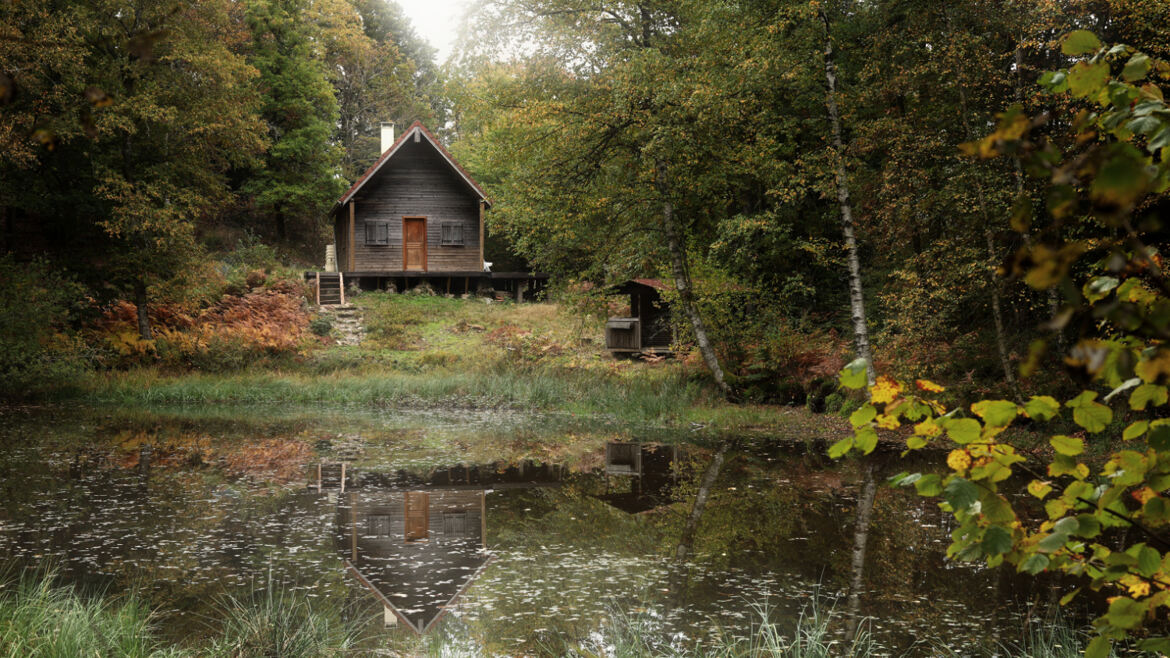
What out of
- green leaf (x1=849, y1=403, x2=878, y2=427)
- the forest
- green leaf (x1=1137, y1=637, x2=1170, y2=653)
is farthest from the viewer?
the forest

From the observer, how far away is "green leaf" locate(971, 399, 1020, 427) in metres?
2.11

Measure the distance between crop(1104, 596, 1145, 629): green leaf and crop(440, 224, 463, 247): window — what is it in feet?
103

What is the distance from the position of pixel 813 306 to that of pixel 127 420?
15.8 metres

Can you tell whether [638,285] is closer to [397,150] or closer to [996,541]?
[397,150]

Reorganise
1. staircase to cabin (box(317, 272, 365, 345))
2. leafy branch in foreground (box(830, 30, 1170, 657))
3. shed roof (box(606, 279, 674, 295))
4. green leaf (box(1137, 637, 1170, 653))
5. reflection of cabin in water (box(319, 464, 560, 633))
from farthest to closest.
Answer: staircase to cabin (box(317, 272, 365, 345)) → shed roof (box(606, 279, 674, 295)) → reflection of cabin in water (box(319, 464, 560, 633)) → green leaf (box(1137, 637, 1170, 653)) → leafy branch in foreground (box(830, 30, 1170, 657))

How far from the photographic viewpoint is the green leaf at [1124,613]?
1.97 meters

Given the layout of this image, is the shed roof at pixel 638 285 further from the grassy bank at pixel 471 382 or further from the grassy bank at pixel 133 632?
the grassy bank at pixel 133 632

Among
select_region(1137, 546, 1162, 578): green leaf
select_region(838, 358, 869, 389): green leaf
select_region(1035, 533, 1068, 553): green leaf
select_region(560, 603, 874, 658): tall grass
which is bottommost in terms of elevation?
select_region(560, 603, 874, 658): tall grass

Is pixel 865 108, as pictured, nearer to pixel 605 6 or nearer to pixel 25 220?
pixel 605 6

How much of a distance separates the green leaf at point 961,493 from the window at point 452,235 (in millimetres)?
31209

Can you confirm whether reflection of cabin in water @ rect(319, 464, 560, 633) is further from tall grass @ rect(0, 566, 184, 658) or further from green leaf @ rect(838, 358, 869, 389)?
green leaf @ rect(838, 358, 869, 389)

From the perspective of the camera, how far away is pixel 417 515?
902 centimetres

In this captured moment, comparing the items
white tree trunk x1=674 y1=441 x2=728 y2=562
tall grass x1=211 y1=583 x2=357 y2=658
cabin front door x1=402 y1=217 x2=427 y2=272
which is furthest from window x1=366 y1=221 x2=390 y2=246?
tall grass x1=211 y1=583 x2=357 y2=658

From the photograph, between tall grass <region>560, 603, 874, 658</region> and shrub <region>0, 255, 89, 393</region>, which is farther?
shrub <region>0, 255, 89, 393</region>
